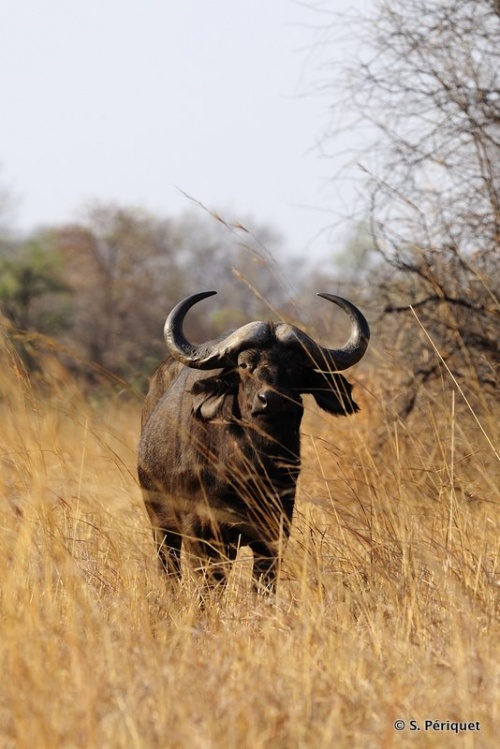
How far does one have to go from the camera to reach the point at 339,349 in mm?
4980

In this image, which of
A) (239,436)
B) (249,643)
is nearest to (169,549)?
(239,436)

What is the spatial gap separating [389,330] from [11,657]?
5.43 m

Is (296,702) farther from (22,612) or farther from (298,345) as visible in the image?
(298,345)

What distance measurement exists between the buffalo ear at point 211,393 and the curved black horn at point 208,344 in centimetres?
9

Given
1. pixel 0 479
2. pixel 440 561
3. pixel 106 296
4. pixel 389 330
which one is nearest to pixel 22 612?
pixel 0 479

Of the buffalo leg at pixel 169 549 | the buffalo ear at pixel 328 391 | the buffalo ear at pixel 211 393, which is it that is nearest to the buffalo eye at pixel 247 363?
the buffalo ear at pixel 211 393

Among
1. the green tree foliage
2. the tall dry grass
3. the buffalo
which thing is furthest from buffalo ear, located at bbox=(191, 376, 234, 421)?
the green tree foliage

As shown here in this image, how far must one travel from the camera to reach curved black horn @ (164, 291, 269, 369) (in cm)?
476

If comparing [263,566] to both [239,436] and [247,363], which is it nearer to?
[239,436]

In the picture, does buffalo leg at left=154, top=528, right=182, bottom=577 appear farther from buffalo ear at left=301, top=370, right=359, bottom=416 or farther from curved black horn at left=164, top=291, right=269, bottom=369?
buffalo ear at left=301, top=370, right=359, bottom=416

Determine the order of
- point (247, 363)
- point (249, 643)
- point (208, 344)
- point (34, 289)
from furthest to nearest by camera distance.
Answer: point (34, 289), point (208, 344), point (247, 363), point (249, 643)

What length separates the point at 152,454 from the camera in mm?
5254

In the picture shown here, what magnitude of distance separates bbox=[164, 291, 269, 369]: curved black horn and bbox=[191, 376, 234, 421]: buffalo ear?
3.5 inches

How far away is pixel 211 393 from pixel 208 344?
1.30ft
